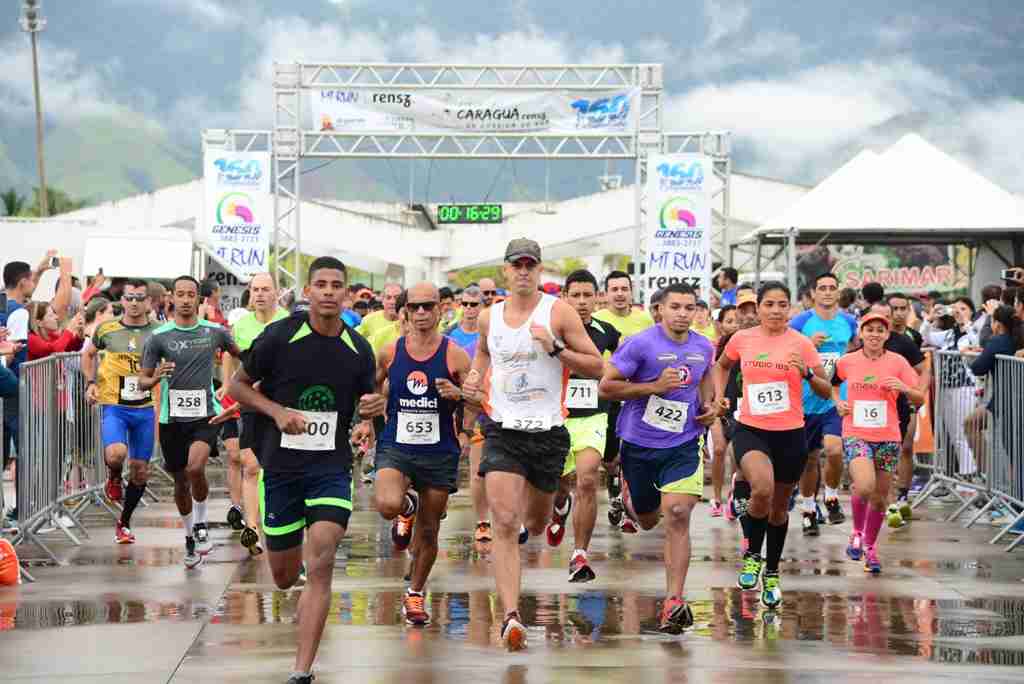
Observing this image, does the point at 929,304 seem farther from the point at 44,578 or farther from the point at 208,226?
the point at 44,578

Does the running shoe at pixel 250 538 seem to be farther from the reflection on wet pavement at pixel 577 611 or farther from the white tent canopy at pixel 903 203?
the white tent canopy at pixel 903 203

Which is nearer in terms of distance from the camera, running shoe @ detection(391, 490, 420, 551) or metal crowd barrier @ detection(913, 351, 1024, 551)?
running shoe @ detection(391, 490, 420, 551)

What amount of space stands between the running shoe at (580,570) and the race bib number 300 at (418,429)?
1.65 metres

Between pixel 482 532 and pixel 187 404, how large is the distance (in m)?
2.33

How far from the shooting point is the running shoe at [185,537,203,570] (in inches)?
450

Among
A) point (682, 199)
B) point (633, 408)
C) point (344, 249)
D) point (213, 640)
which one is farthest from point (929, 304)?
point (344, 249)

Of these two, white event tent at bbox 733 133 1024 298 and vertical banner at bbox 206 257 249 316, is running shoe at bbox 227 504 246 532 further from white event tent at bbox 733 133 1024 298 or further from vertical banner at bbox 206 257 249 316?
vertical banner at bbox 206 257 249 316

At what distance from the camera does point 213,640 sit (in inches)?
336

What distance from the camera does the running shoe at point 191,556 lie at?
37.5 ft

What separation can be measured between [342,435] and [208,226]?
22.3 metres

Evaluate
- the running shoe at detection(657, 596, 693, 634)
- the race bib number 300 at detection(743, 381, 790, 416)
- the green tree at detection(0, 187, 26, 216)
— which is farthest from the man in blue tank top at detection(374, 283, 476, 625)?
the green tree at detection(0, 187, 26, 216)

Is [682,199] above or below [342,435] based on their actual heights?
above

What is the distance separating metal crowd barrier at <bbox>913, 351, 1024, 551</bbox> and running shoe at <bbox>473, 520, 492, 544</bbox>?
3763 millimetres

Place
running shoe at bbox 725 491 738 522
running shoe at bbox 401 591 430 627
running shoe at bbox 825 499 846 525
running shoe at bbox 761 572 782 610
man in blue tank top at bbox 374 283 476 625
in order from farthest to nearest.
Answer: running shoe at bbox 725 491 738 522 < running shoe at bbox 825 499 846 525 < running shoe at bbox 761 572 782 610 < man in blue tank top at bbox 374 283 476 625 < running shoe at bbox 401 591 430 627
